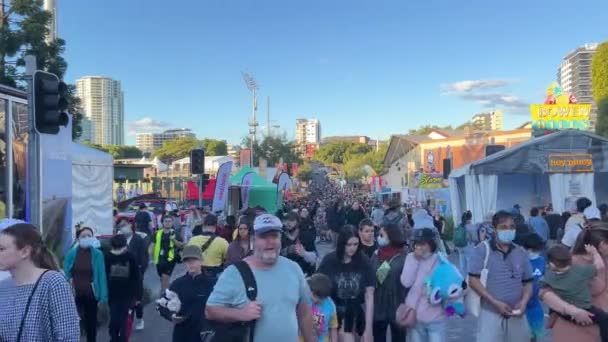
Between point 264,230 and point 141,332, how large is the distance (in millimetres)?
6836

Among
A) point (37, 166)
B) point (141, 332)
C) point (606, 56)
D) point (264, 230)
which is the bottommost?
point (141, 332)

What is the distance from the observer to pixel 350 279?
20.4ft

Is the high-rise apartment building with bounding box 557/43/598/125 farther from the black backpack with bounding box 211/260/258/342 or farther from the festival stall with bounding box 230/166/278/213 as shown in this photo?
the black backpack with bounding box 211/260/258/342

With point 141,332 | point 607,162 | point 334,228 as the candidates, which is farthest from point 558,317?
point 607,162

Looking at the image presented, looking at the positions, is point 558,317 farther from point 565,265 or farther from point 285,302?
point 285,302

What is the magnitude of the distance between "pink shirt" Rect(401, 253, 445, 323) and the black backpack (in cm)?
273

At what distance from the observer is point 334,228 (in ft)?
69.0

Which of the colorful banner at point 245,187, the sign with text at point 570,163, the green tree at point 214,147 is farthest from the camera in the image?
the green tree at point 214,147

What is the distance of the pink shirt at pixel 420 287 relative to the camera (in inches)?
235

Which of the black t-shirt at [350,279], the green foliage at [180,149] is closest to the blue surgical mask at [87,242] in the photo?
the black t-shirt at [350,279]

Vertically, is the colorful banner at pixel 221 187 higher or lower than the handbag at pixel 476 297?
higher

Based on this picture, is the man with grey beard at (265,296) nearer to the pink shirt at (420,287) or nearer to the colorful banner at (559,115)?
the pink shirt at (420,287)

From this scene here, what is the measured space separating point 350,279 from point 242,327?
2.70 metres

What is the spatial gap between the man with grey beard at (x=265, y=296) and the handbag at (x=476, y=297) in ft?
9.08
